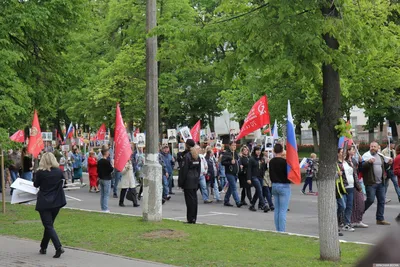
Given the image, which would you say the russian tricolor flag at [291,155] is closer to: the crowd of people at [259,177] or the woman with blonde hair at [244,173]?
the crowd of people at [259,177]

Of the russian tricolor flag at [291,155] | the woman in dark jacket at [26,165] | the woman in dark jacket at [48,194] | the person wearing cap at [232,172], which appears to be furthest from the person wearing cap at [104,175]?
the woman in dark jacket at [26,165]

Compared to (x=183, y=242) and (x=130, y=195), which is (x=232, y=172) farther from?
(x=183, y=242)

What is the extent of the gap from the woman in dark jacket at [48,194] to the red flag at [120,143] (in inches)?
192

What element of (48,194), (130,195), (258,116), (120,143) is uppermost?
(258,116)

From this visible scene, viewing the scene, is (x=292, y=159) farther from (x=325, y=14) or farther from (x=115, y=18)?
(x=115, y=18)

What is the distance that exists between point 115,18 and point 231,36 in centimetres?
2890

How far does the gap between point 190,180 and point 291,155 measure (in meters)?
2.99

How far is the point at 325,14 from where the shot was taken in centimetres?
827

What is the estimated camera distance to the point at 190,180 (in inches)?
531

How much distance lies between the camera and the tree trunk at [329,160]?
27.6ft

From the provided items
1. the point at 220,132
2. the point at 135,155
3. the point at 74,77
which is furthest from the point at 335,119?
the point at 220,132

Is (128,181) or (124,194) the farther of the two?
(124,194)

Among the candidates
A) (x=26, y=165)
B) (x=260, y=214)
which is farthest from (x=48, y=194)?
(x=26, y=165)

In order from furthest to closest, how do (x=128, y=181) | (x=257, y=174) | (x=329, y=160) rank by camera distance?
(x=128, y=181)
(x=257, y=174)
(x=329, y=160)
